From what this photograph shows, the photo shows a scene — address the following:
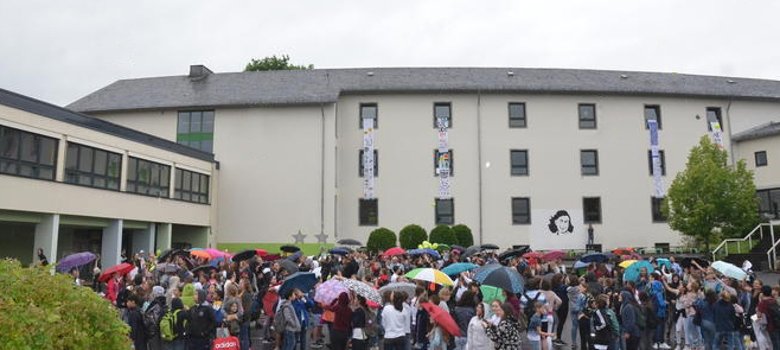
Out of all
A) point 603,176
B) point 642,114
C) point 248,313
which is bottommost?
point 248,313

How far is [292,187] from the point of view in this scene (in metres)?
33.9

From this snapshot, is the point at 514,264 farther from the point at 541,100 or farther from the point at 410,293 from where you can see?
the point at 541,100

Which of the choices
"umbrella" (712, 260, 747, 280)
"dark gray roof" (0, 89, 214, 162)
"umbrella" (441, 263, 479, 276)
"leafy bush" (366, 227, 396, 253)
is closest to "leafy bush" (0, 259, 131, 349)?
"umbrella" (441, 263, 479, 276)

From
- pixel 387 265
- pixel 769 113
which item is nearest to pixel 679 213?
pixel 769 113

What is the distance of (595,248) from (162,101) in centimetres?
2743

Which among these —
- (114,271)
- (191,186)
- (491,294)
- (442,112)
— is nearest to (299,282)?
(491,294)

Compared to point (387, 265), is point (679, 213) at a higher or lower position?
higher

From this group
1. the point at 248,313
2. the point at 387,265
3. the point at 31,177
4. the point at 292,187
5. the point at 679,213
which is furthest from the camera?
the point at 292,187

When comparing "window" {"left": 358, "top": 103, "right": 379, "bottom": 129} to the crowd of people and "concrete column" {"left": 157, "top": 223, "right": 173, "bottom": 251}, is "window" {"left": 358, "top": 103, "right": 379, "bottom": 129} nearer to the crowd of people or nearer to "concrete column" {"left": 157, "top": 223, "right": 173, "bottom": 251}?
"concrete column" {"left": 157, "top": 223, "right": 173, "bottom": 251}

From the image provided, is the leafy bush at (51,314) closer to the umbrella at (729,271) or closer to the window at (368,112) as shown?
the umbrella at (729,271)

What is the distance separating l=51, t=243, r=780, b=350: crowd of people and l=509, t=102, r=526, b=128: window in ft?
70.2

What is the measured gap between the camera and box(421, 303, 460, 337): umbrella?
10016 millimetres

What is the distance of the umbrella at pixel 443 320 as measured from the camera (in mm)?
10016

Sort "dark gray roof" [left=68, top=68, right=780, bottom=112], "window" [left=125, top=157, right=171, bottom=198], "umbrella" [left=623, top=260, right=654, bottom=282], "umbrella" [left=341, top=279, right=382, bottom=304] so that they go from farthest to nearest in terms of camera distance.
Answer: "dark gray roof" [left=68, top=68, right=780, bottom=112], "window" [left=125, top=157, right=171, bottom=198], "umbrella" [left=623, top=260, right=654, bottom=282], "umbrella" [left=341, top=279, right=382, bottom=304]
